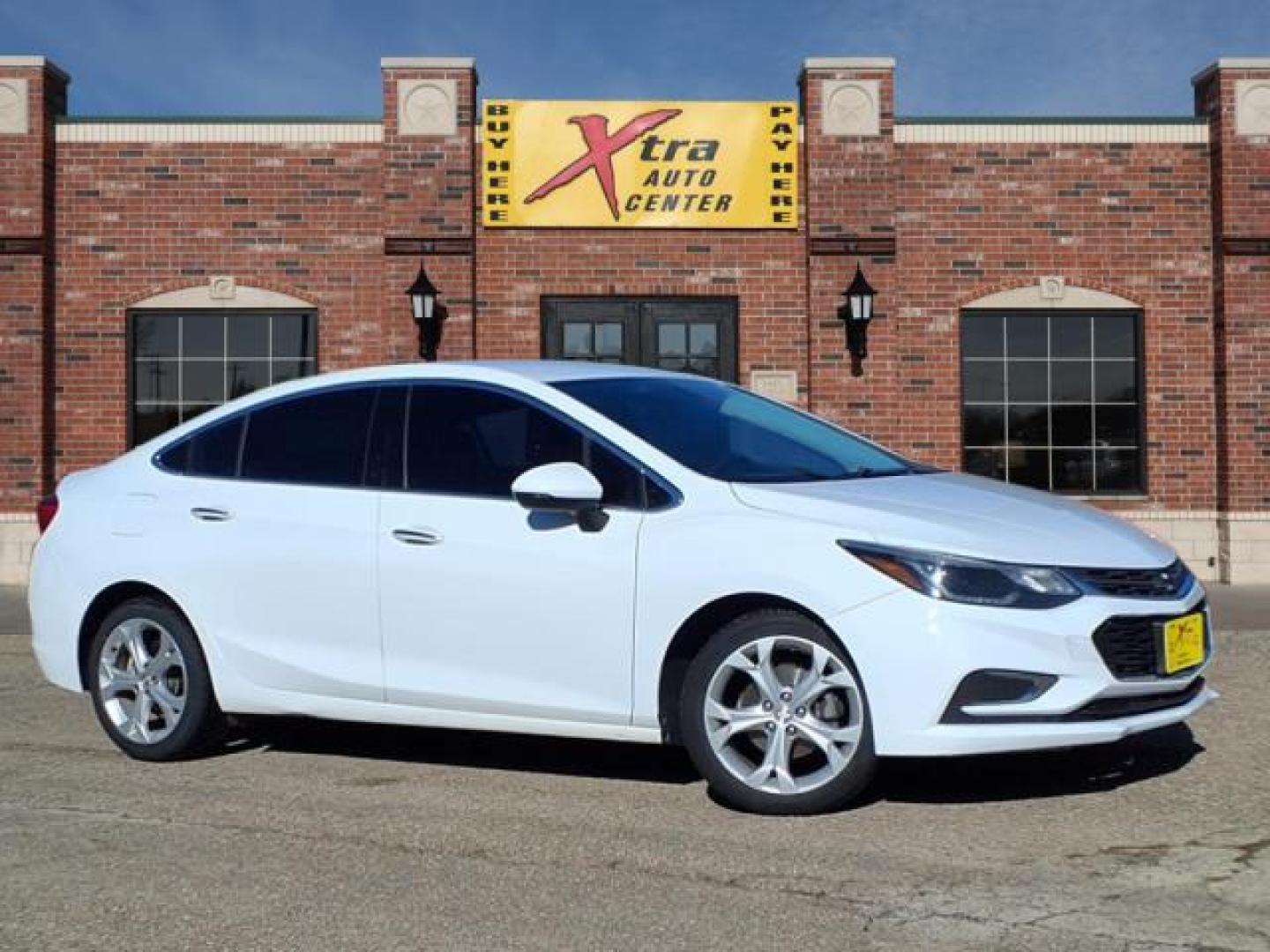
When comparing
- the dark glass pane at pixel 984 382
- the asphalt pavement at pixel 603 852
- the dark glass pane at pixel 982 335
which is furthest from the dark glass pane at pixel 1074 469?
the asphalt pavement at pixel 603 852

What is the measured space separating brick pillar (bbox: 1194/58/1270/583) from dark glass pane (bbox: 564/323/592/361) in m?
6.70

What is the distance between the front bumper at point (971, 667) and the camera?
183 inches

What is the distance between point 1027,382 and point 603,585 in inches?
454

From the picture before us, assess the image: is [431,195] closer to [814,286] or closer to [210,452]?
[814,286]

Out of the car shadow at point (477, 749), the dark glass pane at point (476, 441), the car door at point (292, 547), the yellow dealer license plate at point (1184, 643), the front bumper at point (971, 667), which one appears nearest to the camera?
the front bumper at point (971, 667)

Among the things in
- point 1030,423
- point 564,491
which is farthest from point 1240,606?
point 564,491

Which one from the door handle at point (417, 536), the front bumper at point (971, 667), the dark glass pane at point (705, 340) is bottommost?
the front bumper at point (971, 667)

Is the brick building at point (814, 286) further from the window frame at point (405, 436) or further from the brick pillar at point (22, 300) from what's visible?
the window frame at point (405, 436)

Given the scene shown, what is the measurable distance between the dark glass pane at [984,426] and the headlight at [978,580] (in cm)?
1121

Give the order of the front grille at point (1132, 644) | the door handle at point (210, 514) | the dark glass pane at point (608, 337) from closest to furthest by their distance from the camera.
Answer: the front grille at point (1132, 644) < the door handle at point (210, 514) < the dark glass pane at point (608, 337)

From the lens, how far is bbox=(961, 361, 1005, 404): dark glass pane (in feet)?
51.6

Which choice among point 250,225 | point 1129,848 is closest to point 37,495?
point 250,225

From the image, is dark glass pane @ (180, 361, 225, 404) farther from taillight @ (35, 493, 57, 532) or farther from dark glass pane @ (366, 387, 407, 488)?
dark glass pane @ (366, 387, 407, 488)

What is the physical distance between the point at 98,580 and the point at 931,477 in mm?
3475
